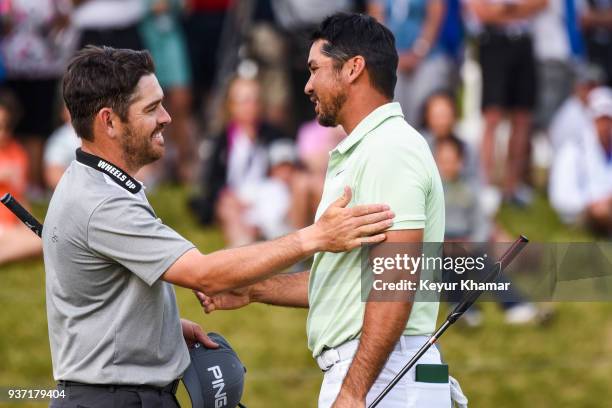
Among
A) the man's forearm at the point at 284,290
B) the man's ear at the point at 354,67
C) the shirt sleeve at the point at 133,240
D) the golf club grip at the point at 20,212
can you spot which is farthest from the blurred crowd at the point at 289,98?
the shirt sleeve at the point at 133,240

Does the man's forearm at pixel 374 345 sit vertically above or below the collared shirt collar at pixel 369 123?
below

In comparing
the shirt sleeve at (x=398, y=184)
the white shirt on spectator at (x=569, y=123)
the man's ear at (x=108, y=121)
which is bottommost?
the white shirt on spectator at (x=569, y=123)

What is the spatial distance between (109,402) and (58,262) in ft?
1.79

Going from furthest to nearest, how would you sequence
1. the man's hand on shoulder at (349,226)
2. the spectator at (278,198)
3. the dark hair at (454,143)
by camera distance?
1. the spectator at (278,198)
2. the dark hair at (454,143)
3. the man's hand on shoulder at (349,226)

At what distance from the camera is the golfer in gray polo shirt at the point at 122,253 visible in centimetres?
479

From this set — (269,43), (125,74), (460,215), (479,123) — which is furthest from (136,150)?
(479,123)

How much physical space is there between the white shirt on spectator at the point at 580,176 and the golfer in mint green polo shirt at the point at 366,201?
6.27 m

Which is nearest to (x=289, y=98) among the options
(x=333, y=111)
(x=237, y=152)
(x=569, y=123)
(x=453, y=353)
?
(x=237, y=152)

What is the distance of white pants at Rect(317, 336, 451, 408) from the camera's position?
4.91 metres

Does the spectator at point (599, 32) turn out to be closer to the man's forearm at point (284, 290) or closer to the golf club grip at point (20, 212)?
the man's forearm at point (284, 290)

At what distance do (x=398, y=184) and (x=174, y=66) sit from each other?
700cm

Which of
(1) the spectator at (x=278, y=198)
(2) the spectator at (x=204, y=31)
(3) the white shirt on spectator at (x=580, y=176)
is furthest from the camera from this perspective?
(2) the spectator at (x=204, y=31)

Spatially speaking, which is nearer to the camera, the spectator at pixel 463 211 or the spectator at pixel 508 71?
the spectator at pixel 463 211

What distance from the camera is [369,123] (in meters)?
5.00
